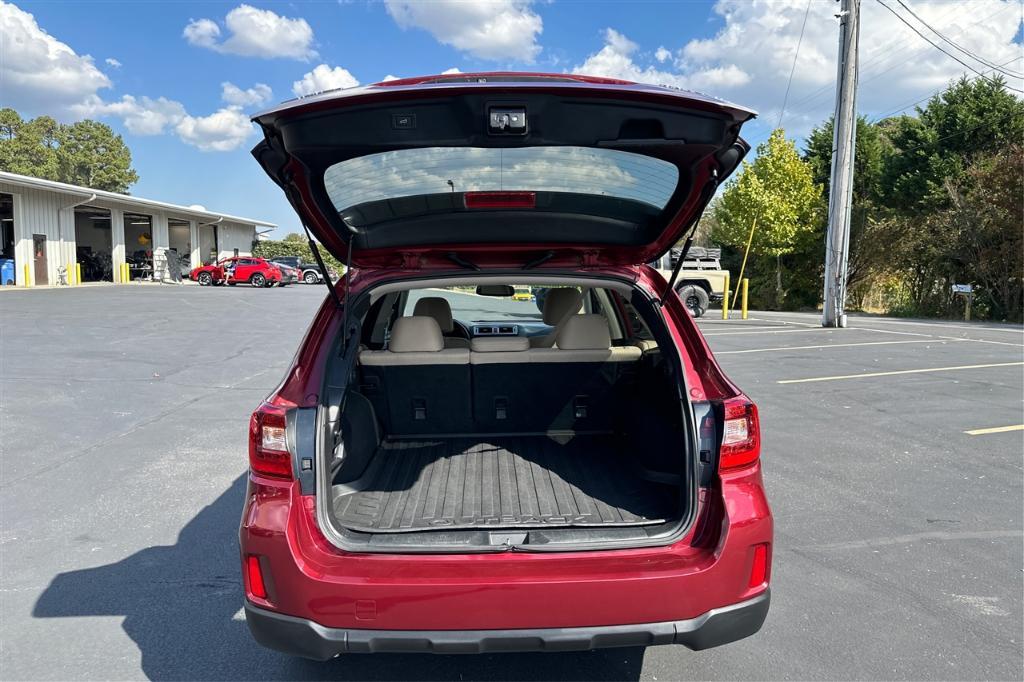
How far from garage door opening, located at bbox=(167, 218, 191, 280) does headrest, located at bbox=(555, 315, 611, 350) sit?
37.4m

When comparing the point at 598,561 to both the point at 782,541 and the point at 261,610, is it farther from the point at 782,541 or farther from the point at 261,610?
the point at 782,541

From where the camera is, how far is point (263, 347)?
A: 36.4 ft

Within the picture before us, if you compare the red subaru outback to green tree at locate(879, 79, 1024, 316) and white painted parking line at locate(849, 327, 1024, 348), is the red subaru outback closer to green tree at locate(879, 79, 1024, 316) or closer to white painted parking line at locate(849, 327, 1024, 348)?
white painted parking line at locate(849, 327, 1024, 348)

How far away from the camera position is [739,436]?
7.55ft

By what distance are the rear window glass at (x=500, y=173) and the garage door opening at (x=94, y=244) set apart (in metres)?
34.3

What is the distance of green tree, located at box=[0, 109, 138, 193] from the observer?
52062 mm

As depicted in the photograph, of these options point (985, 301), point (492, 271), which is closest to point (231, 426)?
point (492, 271)

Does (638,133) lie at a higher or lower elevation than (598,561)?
higher

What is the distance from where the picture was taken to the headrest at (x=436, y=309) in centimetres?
403

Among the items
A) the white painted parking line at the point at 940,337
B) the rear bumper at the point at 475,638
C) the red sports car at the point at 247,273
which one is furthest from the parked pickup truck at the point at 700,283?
the red sports car at the point at 247,273

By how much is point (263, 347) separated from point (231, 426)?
5380 mm

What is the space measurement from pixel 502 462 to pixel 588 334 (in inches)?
30.7

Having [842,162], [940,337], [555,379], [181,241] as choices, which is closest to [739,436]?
[555,379]

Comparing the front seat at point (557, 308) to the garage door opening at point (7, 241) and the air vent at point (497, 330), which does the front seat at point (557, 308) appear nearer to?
the air vent at point (497, 330)
